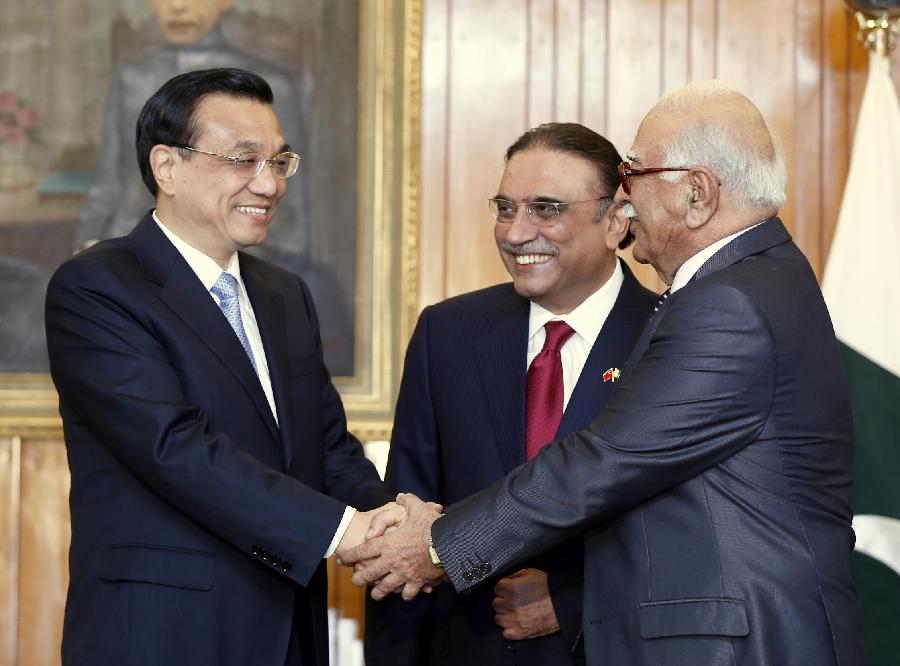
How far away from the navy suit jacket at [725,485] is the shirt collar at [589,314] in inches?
23.0

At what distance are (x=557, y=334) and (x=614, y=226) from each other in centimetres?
33

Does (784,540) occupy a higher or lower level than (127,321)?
lower

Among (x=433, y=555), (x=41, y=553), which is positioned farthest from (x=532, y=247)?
(x=41, y=553)

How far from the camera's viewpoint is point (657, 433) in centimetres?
225

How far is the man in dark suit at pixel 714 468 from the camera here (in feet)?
7.14

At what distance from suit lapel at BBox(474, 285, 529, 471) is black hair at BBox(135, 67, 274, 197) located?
0.87m

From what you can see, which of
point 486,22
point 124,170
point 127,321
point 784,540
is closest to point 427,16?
point 486,22

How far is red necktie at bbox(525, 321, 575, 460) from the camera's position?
283 cm

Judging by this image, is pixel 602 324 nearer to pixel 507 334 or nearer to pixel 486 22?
pixel 507 334

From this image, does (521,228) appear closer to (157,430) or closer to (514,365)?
(514,365)

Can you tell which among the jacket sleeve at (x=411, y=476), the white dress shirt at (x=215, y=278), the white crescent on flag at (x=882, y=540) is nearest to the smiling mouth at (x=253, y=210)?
the white dress shirt at (x=215, y=278)

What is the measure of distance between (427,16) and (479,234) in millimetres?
803

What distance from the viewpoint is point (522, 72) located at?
420cm

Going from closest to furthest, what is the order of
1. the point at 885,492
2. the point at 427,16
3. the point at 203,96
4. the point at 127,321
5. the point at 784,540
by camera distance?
the point at 784,540, the point at 127,321, the point at 203,96, the point at 885,492, the point at 427,16
